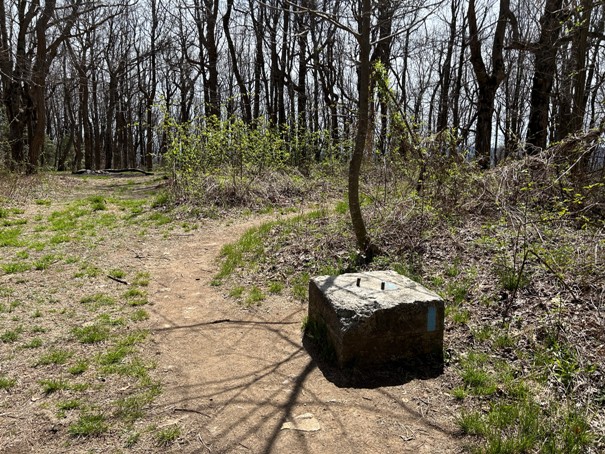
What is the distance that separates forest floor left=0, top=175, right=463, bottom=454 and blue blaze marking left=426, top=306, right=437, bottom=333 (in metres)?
0.36

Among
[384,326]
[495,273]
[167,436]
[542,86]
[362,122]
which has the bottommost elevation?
[167,436]

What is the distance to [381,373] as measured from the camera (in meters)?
3.50

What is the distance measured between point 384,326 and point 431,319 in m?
0.42

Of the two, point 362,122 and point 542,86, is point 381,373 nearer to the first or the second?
point 362,122

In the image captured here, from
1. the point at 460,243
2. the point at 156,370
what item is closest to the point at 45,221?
the point at 156,370

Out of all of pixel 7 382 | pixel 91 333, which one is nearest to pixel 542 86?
pixel 91 333

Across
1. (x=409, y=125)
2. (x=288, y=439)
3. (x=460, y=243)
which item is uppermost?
(x=409, y=125)

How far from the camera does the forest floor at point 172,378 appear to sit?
274cm

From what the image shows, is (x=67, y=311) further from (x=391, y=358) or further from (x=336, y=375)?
(x=391, y=358)

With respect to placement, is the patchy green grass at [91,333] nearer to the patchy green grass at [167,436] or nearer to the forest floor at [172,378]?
the forest floor at [172,378]

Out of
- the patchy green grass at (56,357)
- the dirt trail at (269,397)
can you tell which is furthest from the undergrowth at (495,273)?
the patchy green grass at (56,357)

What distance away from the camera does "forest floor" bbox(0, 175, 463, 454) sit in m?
2.74

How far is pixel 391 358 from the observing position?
3.59m

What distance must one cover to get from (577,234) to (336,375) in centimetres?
342
